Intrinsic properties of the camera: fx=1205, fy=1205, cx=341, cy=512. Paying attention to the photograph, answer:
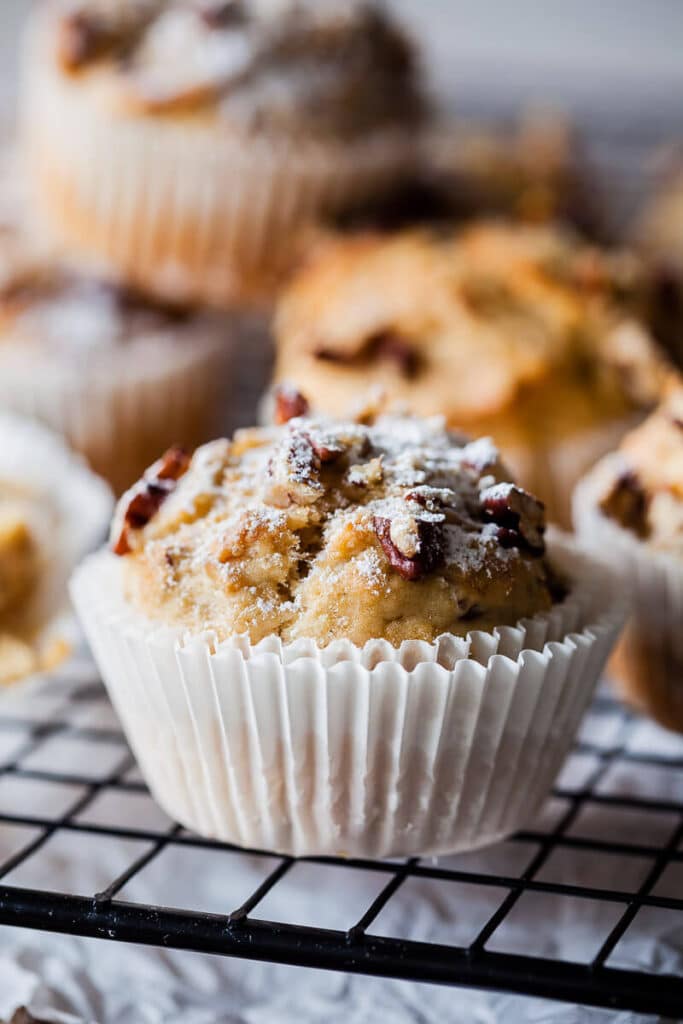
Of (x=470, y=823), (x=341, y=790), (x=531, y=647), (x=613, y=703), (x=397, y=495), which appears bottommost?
(x=613, y=703)

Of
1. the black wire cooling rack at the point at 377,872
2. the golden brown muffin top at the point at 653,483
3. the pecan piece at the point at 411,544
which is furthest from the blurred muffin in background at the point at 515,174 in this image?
the pecan piece at the point at 411,544

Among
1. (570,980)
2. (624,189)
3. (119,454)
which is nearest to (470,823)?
(570,980)

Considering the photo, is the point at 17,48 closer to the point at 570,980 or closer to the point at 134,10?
the point at 134,10

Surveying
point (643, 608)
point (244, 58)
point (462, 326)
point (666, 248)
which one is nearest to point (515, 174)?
point (666, 248)

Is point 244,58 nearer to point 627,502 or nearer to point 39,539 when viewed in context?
point 39,539

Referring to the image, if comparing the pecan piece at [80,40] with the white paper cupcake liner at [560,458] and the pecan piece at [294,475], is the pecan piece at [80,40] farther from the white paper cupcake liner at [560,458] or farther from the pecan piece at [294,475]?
the pecan piece at [294,475]

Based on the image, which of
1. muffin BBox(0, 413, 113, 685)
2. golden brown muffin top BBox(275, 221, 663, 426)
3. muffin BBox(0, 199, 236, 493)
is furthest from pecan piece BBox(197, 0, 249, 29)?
muffin BBox(0, 413, 113, 685)

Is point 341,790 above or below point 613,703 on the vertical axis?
above
